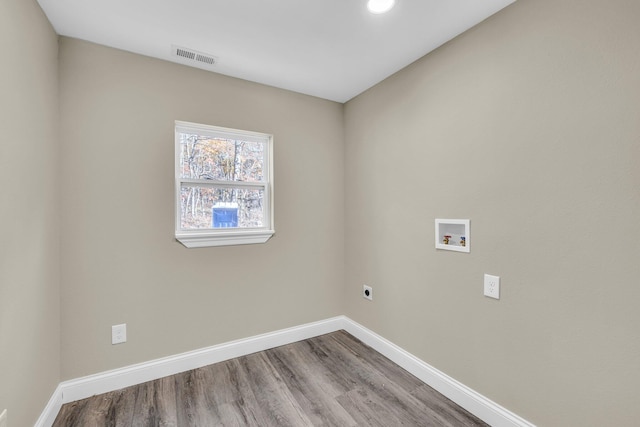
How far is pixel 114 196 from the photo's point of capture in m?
1.96

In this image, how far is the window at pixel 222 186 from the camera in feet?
7.36

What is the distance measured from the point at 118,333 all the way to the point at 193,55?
2.09m

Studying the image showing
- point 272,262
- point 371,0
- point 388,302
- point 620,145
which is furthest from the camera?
point 272,262

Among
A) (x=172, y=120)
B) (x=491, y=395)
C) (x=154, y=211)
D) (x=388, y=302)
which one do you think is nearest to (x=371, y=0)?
(x=172, y=120)

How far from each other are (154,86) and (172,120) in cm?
26

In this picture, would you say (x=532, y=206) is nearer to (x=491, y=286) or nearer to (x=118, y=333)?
(x=491, y=286)

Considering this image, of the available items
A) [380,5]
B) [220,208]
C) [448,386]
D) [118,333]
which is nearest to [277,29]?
[380,5]

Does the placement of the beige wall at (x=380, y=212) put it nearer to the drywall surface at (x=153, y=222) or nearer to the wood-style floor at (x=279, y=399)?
the drywall surface at (x=153, y=222)

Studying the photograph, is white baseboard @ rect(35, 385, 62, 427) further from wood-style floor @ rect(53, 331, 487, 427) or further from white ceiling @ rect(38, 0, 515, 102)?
white ceiling @ rect(38, 0, 515, 102)

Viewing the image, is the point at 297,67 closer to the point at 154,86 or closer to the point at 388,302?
the point at 154,86

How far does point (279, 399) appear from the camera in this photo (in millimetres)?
1880

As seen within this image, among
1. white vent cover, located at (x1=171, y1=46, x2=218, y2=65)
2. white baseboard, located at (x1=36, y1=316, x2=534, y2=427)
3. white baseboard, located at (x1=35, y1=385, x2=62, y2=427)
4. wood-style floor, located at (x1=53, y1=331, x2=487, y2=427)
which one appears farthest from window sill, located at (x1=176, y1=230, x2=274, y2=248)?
white vent cover, located at (x1=171, y1=46, x2=218, y2=65)

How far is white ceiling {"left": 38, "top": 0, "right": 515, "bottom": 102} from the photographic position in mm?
1575

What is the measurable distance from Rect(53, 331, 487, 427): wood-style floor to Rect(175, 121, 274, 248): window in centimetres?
103
